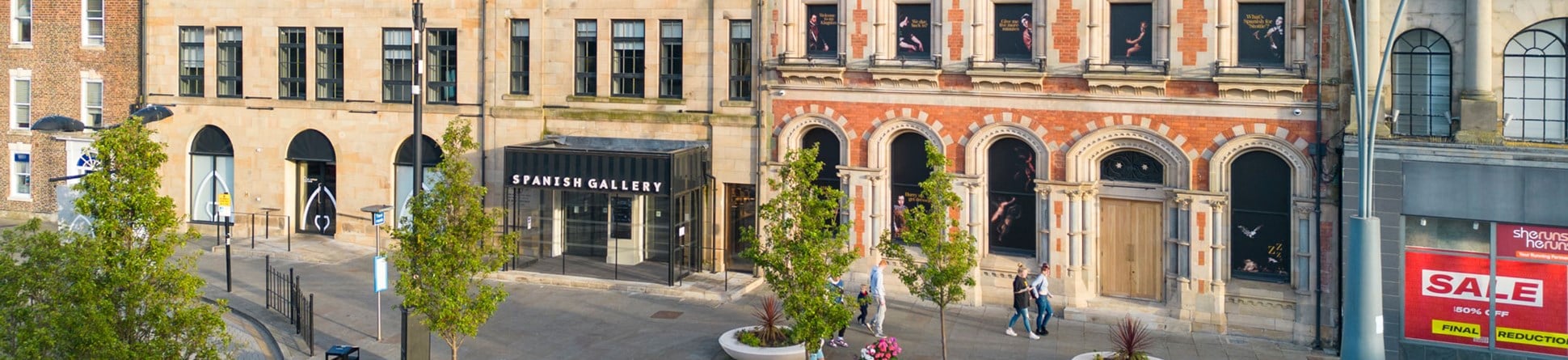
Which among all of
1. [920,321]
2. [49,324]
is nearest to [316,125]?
[920,321]

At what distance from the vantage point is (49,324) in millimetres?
15672

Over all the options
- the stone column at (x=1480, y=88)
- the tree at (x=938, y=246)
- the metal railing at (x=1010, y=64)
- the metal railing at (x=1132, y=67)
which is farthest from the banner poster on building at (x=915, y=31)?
the stone column at (x=1480, y=88)

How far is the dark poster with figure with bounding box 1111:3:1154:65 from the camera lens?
25891mm

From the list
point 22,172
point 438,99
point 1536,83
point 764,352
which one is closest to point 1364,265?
point 1536,83

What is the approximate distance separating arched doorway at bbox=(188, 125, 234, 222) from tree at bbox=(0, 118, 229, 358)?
19.8 m

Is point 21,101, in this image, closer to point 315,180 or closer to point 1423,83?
point 315,180

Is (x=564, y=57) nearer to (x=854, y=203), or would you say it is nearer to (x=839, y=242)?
(x=854, y=203)

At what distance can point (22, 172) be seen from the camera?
38.4 m

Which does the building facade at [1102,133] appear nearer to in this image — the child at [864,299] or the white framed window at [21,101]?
the child at [864,299]

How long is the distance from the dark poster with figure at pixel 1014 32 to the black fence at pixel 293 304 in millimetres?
13786

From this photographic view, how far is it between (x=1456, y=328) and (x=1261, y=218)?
373cm

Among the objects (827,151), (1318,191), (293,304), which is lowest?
(293,304)

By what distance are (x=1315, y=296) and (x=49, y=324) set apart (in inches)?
782

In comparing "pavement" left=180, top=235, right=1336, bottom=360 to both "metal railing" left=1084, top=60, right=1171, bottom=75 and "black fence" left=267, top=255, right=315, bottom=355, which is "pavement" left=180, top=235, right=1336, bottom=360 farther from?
"metal railing" left=1084, top=60, right=1171, bottom=75
